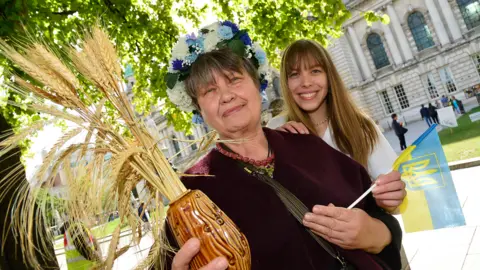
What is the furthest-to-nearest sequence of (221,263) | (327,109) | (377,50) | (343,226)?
(377,50) → (327,109) → (343,226) → (221,263)

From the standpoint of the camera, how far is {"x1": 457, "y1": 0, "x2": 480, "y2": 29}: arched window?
111ft

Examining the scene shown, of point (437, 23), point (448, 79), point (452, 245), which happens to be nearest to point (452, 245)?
point (452, 245)

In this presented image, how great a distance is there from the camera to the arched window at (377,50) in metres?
40.2

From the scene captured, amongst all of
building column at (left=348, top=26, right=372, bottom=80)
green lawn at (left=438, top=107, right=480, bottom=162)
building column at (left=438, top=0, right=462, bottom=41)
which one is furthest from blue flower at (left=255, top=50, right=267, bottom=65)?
building column at (left=348, top=26, right=372, bottom=80)

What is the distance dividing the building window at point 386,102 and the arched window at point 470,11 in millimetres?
9591

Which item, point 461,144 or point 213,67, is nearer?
point 213,67

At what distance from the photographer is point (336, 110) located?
3104 mm

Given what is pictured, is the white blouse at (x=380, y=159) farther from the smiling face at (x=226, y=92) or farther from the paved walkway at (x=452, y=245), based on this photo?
the paved walkway at (x=452, y=245)

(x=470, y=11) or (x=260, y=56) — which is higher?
(x=470, y=11)

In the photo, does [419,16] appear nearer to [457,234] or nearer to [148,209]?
[457,234]

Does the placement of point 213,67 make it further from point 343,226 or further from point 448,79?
point 448,79

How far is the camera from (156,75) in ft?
28.6

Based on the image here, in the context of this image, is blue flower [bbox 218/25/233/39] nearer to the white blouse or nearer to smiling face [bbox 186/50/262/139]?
smiling face [bbox 186/50/262/139]

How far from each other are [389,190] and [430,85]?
39380 mm
